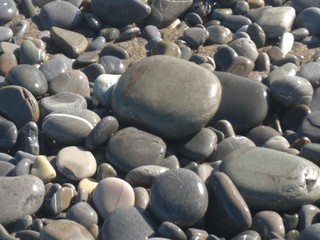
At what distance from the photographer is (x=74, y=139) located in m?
4.31

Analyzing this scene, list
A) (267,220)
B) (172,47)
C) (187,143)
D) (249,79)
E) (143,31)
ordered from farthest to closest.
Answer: (143,31), (172,47), (249,79), (187,143), (267,220)

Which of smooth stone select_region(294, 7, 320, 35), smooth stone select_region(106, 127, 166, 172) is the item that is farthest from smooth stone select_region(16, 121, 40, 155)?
smooth stone select_region(294, 7, 320, 35)

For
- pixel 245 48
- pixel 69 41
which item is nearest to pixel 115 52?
pixel 69 41

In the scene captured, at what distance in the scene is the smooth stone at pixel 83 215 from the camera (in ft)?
12.5

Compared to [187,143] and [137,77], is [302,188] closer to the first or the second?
[187,143]

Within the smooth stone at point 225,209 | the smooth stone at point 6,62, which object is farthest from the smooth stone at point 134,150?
the smooth stone at point 6,62

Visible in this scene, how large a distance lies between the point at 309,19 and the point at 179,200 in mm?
2347

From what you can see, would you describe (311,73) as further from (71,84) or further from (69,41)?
(69,41)

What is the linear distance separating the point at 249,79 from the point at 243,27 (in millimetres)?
921

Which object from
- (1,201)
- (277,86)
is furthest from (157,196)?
(277,86)

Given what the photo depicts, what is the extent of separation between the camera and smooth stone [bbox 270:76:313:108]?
4531mm

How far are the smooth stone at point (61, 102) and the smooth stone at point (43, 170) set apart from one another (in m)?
0.47

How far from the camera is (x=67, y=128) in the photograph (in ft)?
14.2

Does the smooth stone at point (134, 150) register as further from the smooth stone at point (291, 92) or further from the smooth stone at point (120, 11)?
the smooth stone at point (120, 11)
